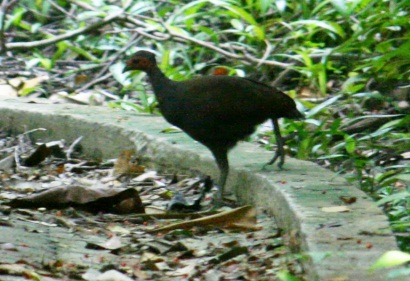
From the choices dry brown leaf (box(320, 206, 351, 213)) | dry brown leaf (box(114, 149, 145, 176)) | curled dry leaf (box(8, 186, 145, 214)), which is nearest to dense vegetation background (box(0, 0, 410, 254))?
dry brown leaf (box(320, 206, 351, 213))

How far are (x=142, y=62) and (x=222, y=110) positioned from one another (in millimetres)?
831

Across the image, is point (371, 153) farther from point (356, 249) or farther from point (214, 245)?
point (356, 249)

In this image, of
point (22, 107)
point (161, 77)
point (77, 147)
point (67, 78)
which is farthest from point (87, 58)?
point (161, 77)

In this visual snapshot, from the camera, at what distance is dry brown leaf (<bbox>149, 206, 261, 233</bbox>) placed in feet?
14.5

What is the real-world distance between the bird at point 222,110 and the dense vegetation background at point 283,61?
1.57 ft

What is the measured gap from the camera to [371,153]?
5992 millimetres

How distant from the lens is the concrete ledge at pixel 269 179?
3.21 meters

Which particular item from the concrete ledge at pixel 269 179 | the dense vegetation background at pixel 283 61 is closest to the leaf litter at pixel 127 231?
the concrete ledge at pixel 269 179

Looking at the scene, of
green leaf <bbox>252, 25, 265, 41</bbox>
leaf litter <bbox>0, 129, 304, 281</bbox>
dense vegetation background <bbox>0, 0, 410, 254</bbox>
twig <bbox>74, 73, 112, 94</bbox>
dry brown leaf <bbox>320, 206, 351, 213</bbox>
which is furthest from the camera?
twig <bbox>74, 73, 112, 94</bbox>

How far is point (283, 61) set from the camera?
25.7 ft

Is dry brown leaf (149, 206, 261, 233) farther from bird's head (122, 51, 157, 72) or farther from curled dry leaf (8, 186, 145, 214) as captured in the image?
bird's head (122, 51, 157, 72)

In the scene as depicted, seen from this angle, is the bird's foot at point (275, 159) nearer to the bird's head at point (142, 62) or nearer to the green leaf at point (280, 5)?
the bird's head at point (142, 62)

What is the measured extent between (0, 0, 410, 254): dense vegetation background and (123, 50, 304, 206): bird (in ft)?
1.57

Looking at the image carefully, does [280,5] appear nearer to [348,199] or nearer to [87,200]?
[87,200]
